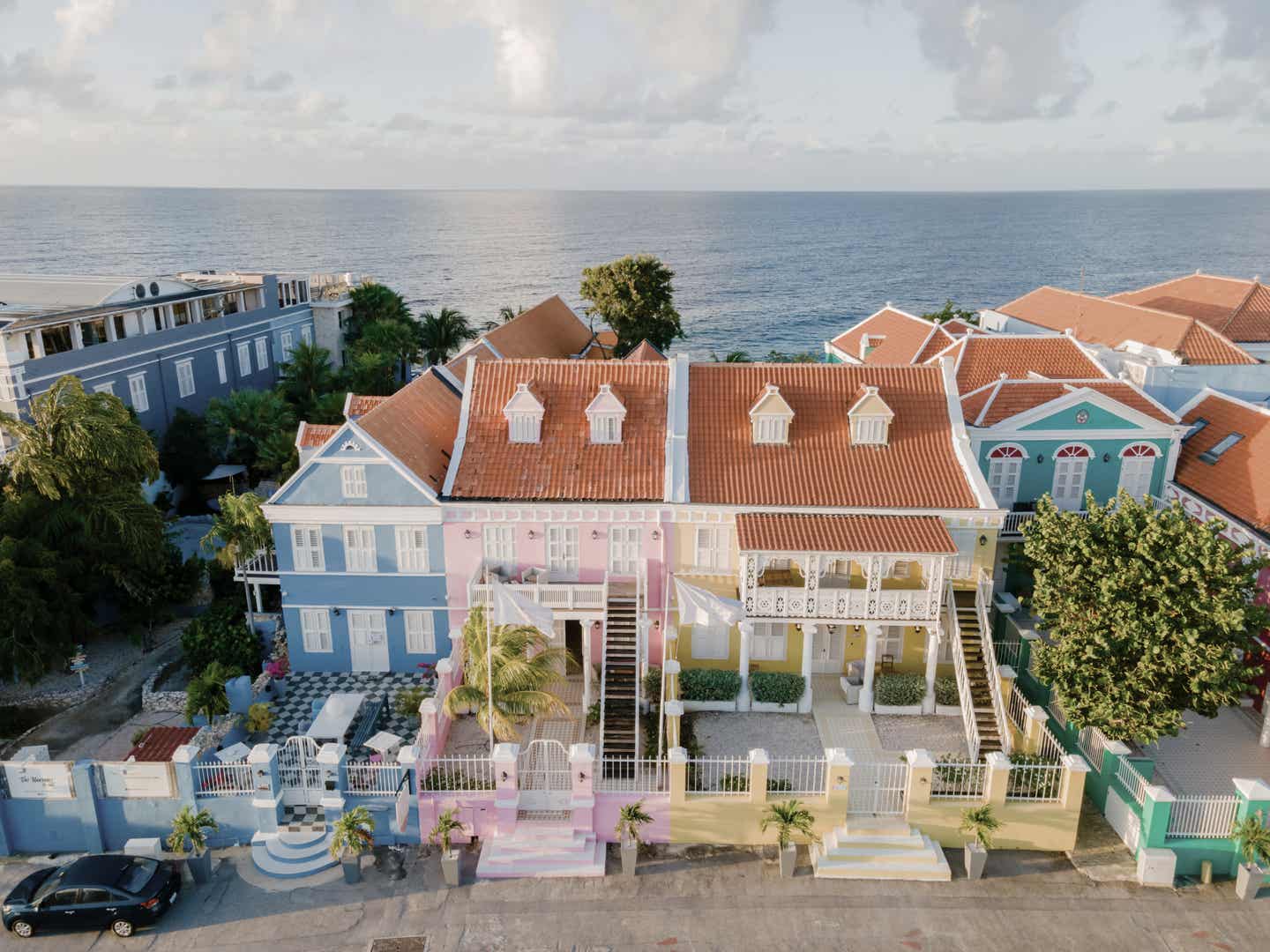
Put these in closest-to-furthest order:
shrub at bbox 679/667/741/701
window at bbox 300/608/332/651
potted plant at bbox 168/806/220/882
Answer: potted plant at bbox 168/806/220/882
shrub at bbox 679/667/741/701
window at bbox 300/608/332/651

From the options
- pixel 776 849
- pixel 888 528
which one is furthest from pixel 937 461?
pixel 776 849

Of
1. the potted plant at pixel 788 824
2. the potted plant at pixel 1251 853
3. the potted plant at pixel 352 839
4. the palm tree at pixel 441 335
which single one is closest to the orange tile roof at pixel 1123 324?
the potted plant at pixel 1251 853

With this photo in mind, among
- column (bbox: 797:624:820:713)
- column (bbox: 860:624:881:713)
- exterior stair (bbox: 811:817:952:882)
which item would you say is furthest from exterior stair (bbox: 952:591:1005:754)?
column (bbox: 797:624:820:713)

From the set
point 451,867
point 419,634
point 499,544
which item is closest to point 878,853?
point 451,867

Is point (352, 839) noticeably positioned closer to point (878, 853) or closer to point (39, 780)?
point (39, 780)

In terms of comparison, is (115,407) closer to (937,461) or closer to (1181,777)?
(937,461)

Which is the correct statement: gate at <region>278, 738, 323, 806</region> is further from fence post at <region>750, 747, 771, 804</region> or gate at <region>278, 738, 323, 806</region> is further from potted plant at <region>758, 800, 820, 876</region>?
potted plant at <region>758, 800, 820, 876</region>
